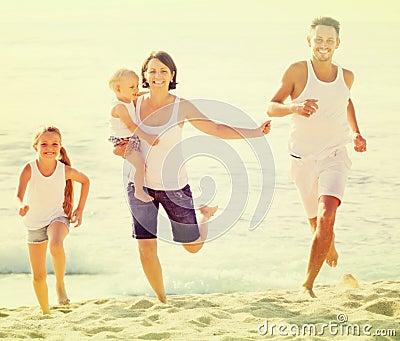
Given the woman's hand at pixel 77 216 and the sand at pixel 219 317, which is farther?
the woman's hand at pixel 77 216

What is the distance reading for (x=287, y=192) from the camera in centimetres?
855

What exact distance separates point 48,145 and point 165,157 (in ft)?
2.10

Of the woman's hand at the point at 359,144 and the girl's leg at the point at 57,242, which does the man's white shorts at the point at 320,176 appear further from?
the girl's leg at the point at 57,242

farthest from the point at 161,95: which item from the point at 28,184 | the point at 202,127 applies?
the point at 28,184

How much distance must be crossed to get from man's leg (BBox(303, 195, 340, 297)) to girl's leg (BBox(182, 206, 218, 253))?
58 centimetres

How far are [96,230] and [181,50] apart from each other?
338 centimetres

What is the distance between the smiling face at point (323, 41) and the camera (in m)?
4.93

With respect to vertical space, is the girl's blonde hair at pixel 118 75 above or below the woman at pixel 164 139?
above

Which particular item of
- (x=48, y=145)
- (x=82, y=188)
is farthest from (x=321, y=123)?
(x=48, y=145)

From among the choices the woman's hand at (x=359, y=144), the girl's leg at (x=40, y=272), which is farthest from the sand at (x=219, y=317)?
the woman's hand at (x=359, y=144)

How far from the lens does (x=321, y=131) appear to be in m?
4.91

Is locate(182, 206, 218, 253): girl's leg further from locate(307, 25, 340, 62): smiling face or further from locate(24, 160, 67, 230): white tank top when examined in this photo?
locate(307, 25, 340, 62): smiling face

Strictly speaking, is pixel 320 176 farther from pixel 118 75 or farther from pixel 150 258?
pixel 118 75

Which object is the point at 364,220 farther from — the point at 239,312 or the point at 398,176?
the point at 239,312
